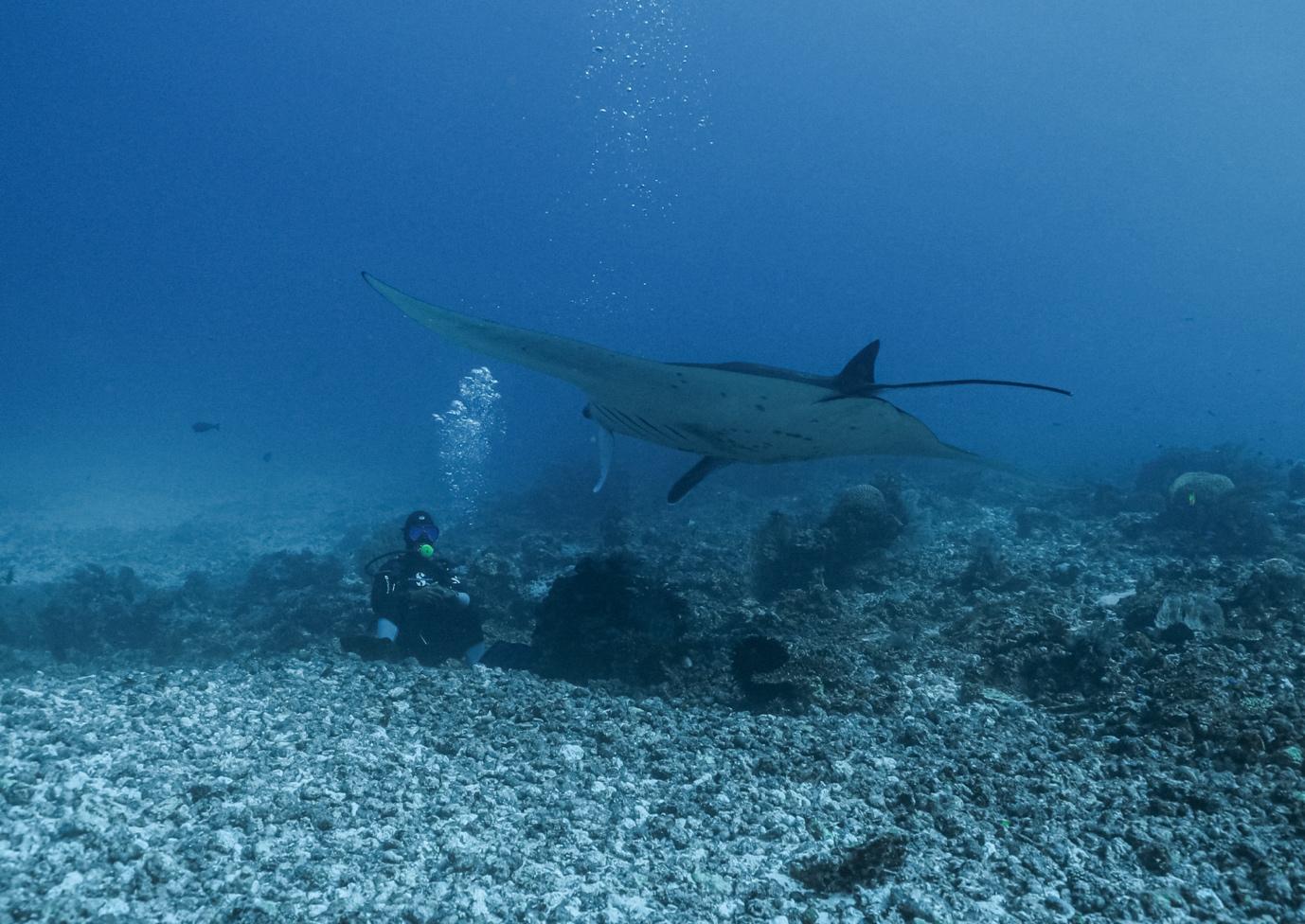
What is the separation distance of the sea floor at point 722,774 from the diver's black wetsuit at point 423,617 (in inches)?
52.9

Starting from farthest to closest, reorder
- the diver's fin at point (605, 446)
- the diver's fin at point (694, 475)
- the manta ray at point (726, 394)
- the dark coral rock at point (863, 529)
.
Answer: the dark coral rock at point (863, 529)
the diver's fin at point (605, 446)
the diver's fin at point (694, 475)
the manta ray at point (726, 394)

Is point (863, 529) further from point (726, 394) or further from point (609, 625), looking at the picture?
point (726, 394)

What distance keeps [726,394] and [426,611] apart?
12.7 ft

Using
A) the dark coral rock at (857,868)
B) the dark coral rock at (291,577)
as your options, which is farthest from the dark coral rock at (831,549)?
the dark coral rock at (291,577)

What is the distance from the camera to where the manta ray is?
12.4 feet

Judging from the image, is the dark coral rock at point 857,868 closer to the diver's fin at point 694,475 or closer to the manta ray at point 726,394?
the manta ray at point 726,394

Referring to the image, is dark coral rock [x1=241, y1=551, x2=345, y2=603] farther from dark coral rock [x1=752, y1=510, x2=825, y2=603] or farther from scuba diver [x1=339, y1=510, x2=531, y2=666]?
dark coral rock [x1=752, y1=510, x2=825, y2=603]

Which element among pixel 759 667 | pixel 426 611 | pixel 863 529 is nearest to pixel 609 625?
pixel 759 667

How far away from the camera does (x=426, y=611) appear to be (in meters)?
5.98

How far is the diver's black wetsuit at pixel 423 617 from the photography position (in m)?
5.87

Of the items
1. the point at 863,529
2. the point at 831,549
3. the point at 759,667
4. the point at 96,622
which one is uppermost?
the point at 863,529

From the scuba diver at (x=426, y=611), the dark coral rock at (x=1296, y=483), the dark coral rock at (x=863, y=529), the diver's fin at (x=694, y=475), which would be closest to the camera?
the diver's fin at (x=694, y=475)

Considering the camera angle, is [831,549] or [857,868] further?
[831,549]

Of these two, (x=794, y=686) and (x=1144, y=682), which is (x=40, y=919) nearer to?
(x=794, y=686)
